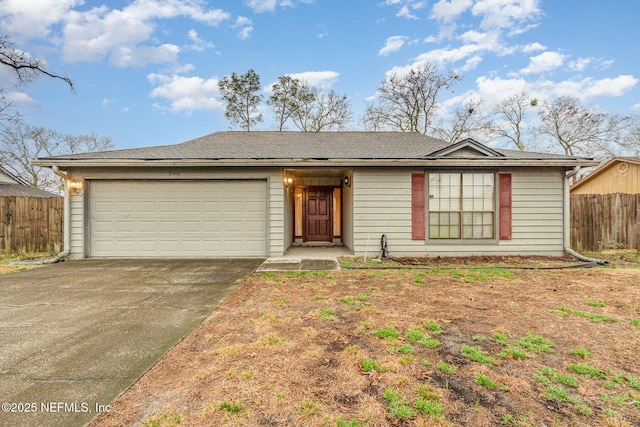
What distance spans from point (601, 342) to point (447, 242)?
4799 millimetres

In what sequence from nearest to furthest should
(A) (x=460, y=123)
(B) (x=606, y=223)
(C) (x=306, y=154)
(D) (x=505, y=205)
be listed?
(D) (x=505, y=205)
(C) (x=306, y=154)
(B) (x=606, y=223)
(A) (x=460, y=123)

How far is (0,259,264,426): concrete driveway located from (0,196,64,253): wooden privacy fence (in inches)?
112

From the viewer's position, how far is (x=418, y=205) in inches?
291

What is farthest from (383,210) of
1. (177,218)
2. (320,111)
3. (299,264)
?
(320,111)

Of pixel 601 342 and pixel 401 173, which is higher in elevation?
pixel 401 173

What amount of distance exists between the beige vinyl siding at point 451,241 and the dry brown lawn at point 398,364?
3.12m

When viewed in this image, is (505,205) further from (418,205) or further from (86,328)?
(86,328)

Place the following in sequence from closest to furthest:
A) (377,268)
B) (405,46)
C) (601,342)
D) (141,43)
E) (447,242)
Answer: (601,342) → (377,268) → (447,242) → (141,43) → (405,46)

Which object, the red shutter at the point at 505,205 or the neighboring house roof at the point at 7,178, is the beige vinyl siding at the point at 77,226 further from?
the neighboring house roof at the point at 7,178

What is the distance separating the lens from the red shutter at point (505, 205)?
24.1 feet

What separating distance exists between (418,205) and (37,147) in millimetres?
31912

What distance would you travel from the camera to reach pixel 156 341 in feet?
8.91

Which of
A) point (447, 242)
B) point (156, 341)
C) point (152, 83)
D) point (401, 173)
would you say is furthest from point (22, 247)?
point (152, 83)

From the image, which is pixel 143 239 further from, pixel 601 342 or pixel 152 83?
pixel 152 83
